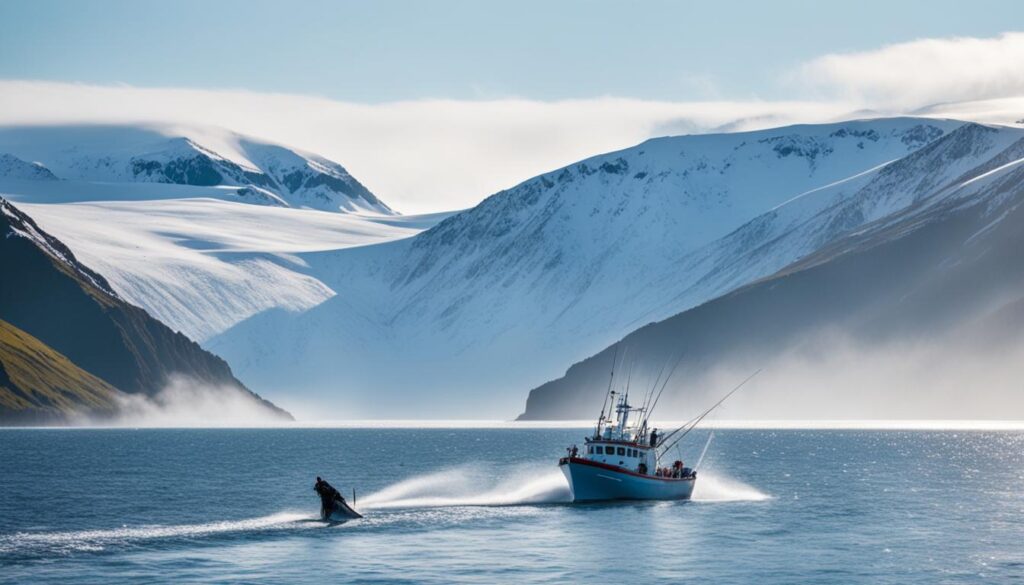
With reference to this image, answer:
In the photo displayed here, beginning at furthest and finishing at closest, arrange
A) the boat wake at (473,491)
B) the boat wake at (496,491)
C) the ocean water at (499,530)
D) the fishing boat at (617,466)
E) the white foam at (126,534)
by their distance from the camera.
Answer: the boat wake at (496,491) < the boat wake at (473,491) < the fishing boat at (617,466) < the white foam at (126,534) < the ocean water at (499,530)

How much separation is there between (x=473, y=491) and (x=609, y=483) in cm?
1951

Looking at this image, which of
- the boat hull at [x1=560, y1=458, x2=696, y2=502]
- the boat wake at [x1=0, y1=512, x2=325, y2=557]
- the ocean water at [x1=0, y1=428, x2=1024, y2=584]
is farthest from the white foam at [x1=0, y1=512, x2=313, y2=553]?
the boat hull at [x1=560, y1=458, x2=696, y2=502]

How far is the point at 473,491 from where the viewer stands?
14738cm

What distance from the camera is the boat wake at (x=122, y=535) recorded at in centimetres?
9931

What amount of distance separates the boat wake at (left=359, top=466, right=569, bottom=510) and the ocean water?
31 cm

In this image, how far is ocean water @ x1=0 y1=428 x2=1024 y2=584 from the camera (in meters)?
92.2

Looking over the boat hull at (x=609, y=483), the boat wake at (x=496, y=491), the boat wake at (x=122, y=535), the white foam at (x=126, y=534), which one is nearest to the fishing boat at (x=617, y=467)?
the boat hull at (x=609, y=483)

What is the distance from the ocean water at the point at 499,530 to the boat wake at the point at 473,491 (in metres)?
0.31

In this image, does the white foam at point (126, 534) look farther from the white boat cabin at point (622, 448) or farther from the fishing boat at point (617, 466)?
the white boat cabin at point (622, 448)

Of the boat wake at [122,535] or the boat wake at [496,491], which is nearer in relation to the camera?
the boat wake at [122,535]

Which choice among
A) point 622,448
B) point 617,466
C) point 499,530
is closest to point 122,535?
point 499,530

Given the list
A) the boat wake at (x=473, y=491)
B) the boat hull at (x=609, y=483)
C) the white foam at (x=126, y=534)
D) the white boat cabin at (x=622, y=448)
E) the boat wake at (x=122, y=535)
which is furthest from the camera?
the boat wake at (x=473, y=491)

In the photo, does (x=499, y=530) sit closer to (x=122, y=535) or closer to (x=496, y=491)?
(x=122, y=535)

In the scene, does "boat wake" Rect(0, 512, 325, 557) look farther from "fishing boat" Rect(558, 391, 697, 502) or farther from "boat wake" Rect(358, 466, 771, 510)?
"fishing boat" Rect(558, 391, 697, 502)
